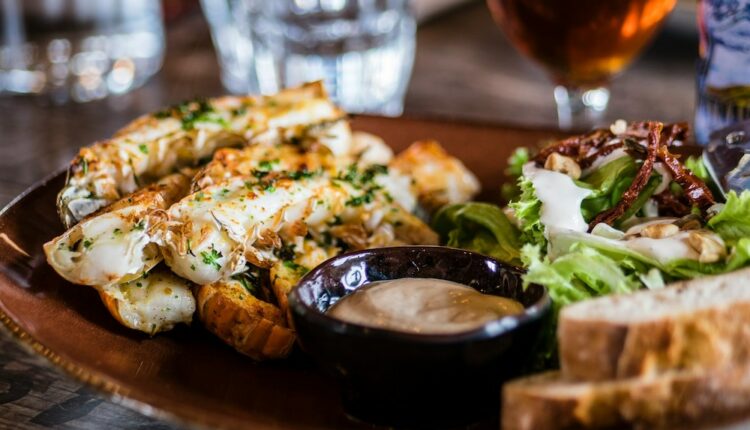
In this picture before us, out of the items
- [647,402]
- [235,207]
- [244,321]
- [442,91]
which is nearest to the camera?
[647,402]

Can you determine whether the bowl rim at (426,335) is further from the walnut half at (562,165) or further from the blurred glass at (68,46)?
the blurred glass at (68,46)

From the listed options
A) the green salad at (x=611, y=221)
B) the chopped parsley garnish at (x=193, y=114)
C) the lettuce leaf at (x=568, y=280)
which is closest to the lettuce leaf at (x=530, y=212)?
the green salad at (x=611, y=221)

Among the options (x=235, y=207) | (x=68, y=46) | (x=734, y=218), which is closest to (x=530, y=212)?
(x=734, y=218)

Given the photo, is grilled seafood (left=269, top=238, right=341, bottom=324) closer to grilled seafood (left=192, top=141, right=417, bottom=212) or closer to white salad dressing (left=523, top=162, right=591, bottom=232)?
grilled seafood (left=192, top=141, right=417, bottom=212)

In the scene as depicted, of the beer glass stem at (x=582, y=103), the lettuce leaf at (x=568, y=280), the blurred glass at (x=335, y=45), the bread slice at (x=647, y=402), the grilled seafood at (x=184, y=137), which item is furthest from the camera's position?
the blurred glass at (x=335, y=45)

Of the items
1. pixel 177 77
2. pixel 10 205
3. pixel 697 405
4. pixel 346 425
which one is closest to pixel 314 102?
pixel 10 205

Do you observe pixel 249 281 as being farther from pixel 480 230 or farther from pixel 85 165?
pixel 480 230

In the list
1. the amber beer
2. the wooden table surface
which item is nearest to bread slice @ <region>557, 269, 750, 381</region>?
the amber beer
